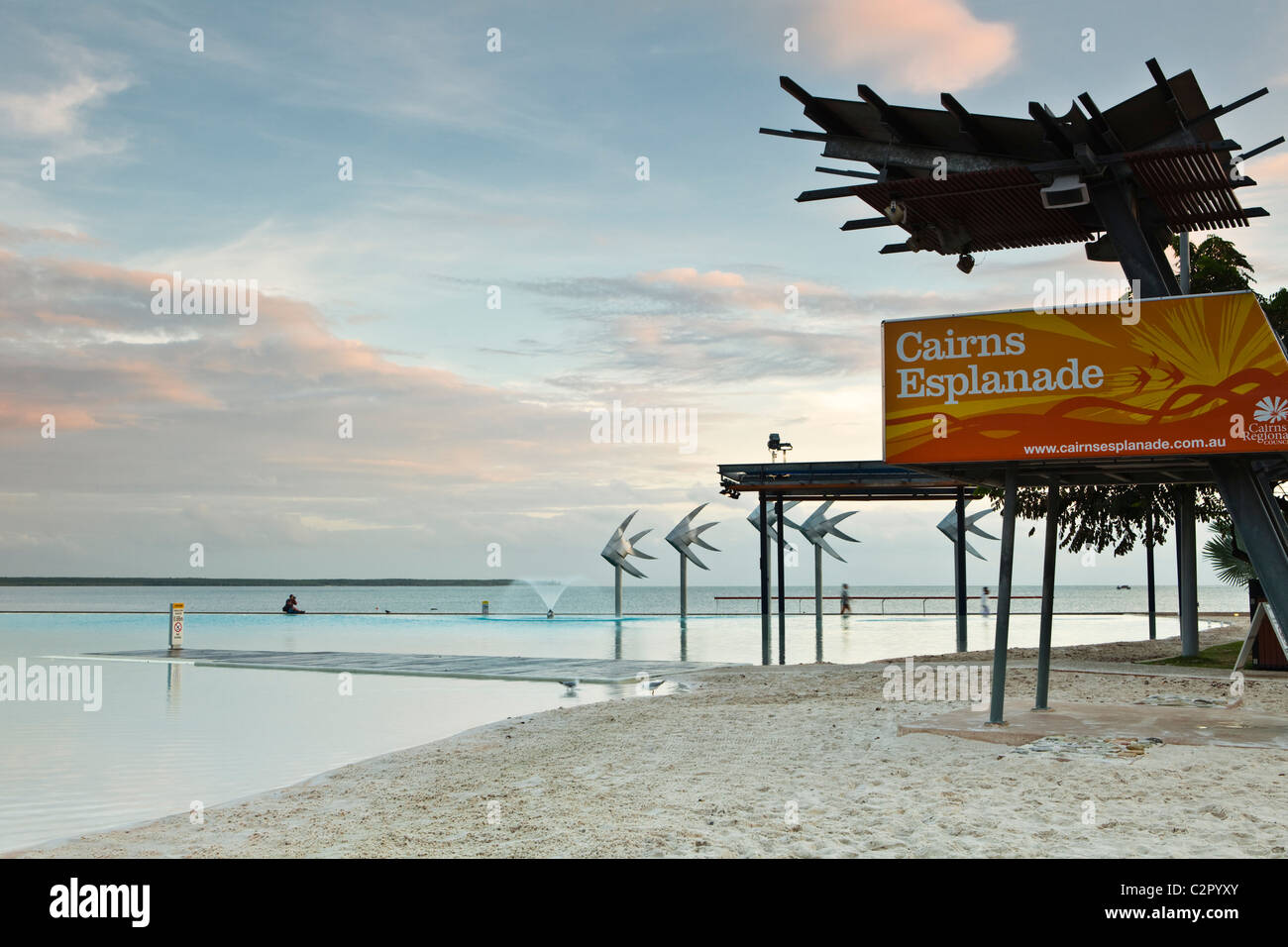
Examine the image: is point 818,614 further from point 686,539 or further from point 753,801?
point 753,801

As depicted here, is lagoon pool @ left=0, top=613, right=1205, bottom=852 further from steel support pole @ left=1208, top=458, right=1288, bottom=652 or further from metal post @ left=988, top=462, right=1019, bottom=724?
steel support pole @ left=1208, top=458, right=1288, bottom=652

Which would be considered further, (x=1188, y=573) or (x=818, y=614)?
(x=818, y=614)

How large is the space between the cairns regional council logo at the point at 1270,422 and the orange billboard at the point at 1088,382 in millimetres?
11

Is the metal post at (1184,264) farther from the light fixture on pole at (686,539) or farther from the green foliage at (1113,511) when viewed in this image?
the light fixture on pole at (686,539)

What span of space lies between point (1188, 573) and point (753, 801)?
Result: 657 inches

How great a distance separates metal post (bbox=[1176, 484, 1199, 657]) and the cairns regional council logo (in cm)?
1128

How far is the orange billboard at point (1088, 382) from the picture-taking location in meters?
12.0

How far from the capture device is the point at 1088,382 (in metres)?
12.6

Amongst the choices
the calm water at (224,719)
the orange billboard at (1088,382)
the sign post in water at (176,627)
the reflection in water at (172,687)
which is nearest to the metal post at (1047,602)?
the orange billboard at (1088,382)

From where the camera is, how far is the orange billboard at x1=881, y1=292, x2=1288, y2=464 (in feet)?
39.3

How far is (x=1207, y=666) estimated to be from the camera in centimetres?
2086

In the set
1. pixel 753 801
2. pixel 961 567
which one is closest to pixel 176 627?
pixel 961 567
